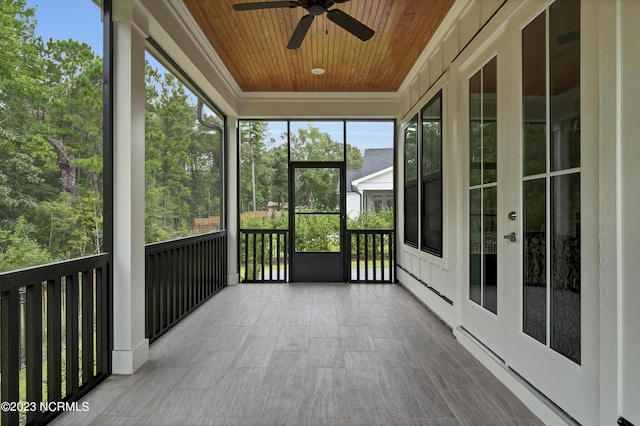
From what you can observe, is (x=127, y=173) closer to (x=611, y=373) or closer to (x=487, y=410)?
(x=487, y=410)

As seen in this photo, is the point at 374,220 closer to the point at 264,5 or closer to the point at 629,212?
the point at 264,5

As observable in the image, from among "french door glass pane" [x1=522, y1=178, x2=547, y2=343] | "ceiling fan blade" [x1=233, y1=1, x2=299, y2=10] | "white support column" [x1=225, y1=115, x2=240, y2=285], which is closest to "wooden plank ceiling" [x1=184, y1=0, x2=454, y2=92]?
"ceiling fan blade" [x1=233, y1=1, x2=299, y2=10]

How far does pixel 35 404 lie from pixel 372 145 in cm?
512

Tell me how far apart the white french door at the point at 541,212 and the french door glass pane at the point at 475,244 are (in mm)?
23

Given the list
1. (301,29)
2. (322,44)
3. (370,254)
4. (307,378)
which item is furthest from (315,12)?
(370,254)

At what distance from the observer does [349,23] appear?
292 cm

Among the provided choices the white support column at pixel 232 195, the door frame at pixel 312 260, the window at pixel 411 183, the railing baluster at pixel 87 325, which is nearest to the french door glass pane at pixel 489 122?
the window at pixel 411 183

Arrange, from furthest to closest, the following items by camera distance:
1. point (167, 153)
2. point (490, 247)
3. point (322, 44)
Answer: point (322, 44) < point (167, 153) < point (490, 247)

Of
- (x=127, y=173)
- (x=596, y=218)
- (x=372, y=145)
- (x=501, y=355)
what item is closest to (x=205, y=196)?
(x=127, y=173)

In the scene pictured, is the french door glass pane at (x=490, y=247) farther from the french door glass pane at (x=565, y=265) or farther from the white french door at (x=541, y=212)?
the french door glass pane at (x=565, y=265)

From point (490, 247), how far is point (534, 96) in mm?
1087

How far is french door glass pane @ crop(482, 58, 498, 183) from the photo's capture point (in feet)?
8.43

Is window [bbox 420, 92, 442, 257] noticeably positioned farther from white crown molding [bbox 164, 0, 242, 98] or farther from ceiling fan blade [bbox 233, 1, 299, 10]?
white crown molding [bbox 164, 0, 242, 98]

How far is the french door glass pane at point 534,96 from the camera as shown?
2021 mm
